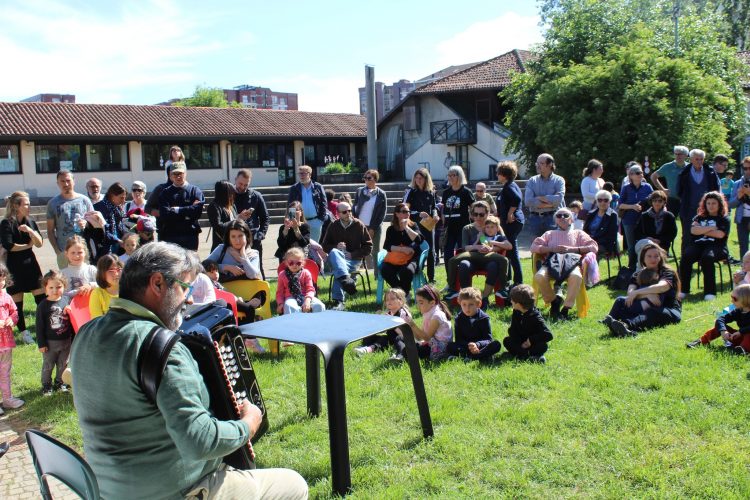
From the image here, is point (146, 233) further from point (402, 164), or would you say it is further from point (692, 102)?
point (402, 164)

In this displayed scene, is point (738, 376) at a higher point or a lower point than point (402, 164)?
lower

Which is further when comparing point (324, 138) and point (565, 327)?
point (324, 138)

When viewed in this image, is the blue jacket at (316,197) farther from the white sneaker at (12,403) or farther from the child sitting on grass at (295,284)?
the white sneaker at (12,403)

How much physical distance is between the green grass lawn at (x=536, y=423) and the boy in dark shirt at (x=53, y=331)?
220 mm

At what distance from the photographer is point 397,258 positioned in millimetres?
9117

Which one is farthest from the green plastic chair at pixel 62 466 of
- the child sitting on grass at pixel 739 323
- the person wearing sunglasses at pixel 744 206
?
the person wearing sunglasses at pixel 744 206

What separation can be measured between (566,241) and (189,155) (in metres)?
30.7

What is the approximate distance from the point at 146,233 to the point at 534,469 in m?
5.79

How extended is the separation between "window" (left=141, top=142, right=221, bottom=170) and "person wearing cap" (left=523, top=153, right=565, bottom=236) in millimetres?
28382

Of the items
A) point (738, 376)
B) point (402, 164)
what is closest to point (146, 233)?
point (738, 376)

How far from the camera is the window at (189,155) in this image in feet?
115

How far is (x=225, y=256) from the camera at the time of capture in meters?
7.94

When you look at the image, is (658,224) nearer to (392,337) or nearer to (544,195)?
(544,195)

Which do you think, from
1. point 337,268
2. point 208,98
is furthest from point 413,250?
point 208,98
